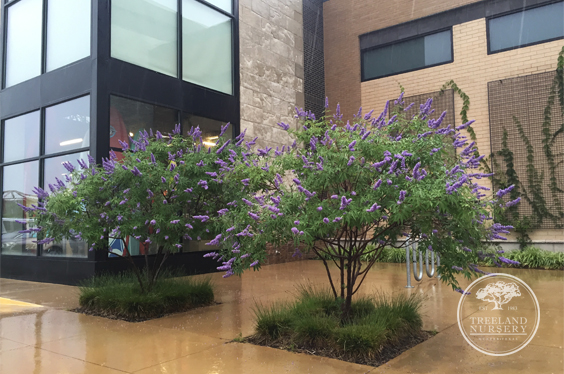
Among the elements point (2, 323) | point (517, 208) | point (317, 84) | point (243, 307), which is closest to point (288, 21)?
point (317, 84)

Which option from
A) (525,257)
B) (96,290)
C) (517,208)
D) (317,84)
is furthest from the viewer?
(317,84)

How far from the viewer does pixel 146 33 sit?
447 inches

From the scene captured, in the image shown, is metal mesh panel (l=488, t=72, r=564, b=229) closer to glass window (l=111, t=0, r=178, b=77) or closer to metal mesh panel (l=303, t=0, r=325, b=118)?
metal mesh panel (l=303, t=0, r=325, b=118)

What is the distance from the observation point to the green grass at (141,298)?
6.80 meters

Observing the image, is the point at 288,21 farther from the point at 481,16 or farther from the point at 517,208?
the point at 517,208

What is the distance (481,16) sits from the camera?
1496 centimetres

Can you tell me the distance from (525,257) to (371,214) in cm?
1017

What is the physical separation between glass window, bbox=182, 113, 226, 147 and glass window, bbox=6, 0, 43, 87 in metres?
3.78

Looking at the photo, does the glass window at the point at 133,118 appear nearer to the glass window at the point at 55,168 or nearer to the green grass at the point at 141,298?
the glass window at the point at 55,168

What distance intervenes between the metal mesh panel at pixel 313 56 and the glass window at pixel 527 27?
6035mm

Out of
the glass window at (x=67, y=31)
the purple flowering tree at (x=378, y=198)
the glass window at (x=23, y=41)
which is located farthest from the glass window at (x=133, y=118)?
the purple flowering tree at (x=378, y=198)

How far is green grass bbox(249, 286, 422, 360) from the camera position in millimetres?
4617

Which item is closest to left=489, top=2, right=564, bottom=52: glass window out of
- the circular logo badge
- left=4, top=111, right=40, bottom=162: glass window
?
the circular logo badge

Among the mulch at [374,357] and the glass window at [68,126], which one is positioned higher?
the glass window at [68,126]
